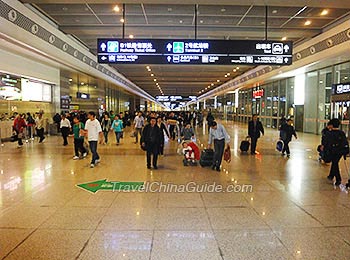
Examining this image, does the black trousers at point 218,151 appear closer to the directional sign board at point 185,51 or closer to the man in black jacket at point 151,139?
the man in black jacket at point 151,139

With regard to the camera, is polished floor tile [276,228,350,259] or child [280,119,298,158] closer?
polished floor tile [276,228,350,259]

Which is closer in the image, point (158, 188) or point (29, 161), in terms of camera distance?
point (158, 188)

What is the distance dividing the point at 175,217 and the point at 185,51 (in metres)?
6.77

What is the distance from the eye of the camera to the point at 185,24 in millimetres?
13641

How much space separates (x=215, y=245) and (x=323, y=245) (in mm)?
1349

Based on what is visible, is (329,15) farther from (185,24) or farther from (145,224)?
(145,224)

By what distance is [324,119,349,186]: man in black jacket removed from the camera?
23.5 ft

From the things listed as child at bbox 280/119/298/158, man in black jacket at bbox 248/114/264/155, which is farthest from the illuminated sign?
child at bbox 280/119/298/158

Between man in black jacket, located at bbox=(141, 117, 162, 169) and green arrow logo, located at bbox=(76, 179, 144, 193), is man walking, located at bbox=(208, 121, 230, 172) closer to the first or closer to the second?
man in black jacket, located at bbox=(141, 117, 162, 169)

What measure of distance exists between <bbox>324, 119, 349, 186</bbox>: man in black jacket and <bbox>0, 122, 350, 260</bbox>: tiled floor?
0.43m

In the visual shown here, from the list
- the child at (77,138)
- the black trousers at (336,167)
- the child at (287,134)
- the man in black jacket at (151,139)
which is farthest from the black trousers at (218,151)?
the child at (77,138)

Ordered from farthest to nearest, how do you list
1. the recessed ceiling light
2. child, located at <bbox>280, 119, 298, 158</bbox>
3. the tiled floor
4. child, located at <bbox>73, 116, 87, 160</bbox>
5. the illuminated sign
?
the illuminated sign
the recessed ceiling light
child, located at <bbox>280, 119, 298, 158</bbox>
child, located at <bbox>73, 116, 87, 160</bbox>
the tiled floor

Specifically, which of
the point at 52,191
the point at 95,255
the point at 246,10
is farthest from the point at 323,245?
the point at 246,10

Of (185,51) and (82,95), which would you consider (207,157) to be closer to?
(185,51)
